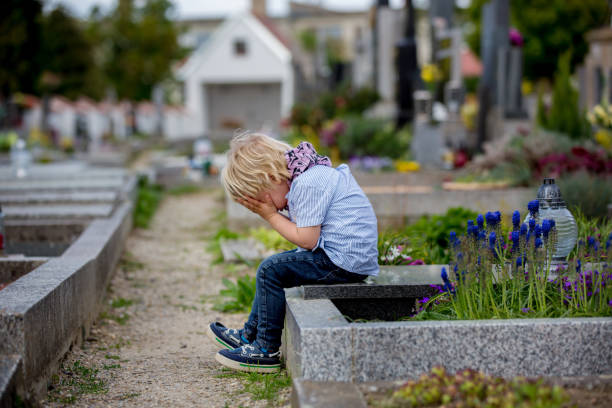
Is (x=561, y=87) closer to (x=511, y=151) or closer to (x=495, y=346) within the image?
(x=511, y=151)

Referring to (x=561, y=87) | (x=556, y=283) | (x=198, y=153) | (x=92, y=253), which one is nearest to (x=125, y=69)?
(x=198, y=153)

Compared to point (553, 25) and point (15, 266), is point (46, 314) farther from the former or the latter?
point (553, 25)

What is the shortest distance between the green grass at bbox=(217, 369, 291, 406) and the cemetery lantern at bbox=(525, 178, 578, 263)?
1537 mm

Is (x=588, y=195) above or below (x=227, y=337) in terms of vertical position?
above

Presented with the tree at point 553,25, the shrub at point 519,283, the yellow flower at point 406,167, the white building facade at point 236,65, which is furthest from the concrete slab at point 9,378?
the white building facade at point 236,65

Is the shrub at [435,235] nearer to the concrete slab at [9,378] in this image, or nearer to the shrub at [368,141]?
the concrete slab at [9,378]

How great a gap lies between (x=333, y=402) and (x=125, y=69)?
1426 inches

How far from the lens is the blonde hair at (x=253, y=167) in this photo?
372cm

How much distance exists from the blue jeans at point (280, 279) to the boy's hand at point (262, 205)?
0.23 meters

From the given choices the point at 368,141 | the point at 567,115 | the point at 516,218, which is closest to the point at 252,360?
the point at 516,218

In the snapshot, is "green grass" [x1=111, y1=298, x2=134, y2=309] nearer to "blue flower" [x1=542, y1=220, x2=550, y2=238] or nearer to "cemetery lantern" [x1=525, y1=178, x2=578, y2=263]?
"cemetery lantern" [x1=525, y1=178, x2=578, y2=263]

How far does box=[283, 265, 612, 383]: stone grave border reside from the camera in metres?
3.14

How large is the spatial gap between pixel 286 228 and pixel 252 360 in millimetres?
718

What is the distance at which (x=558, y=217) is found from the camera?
403 centimetres
